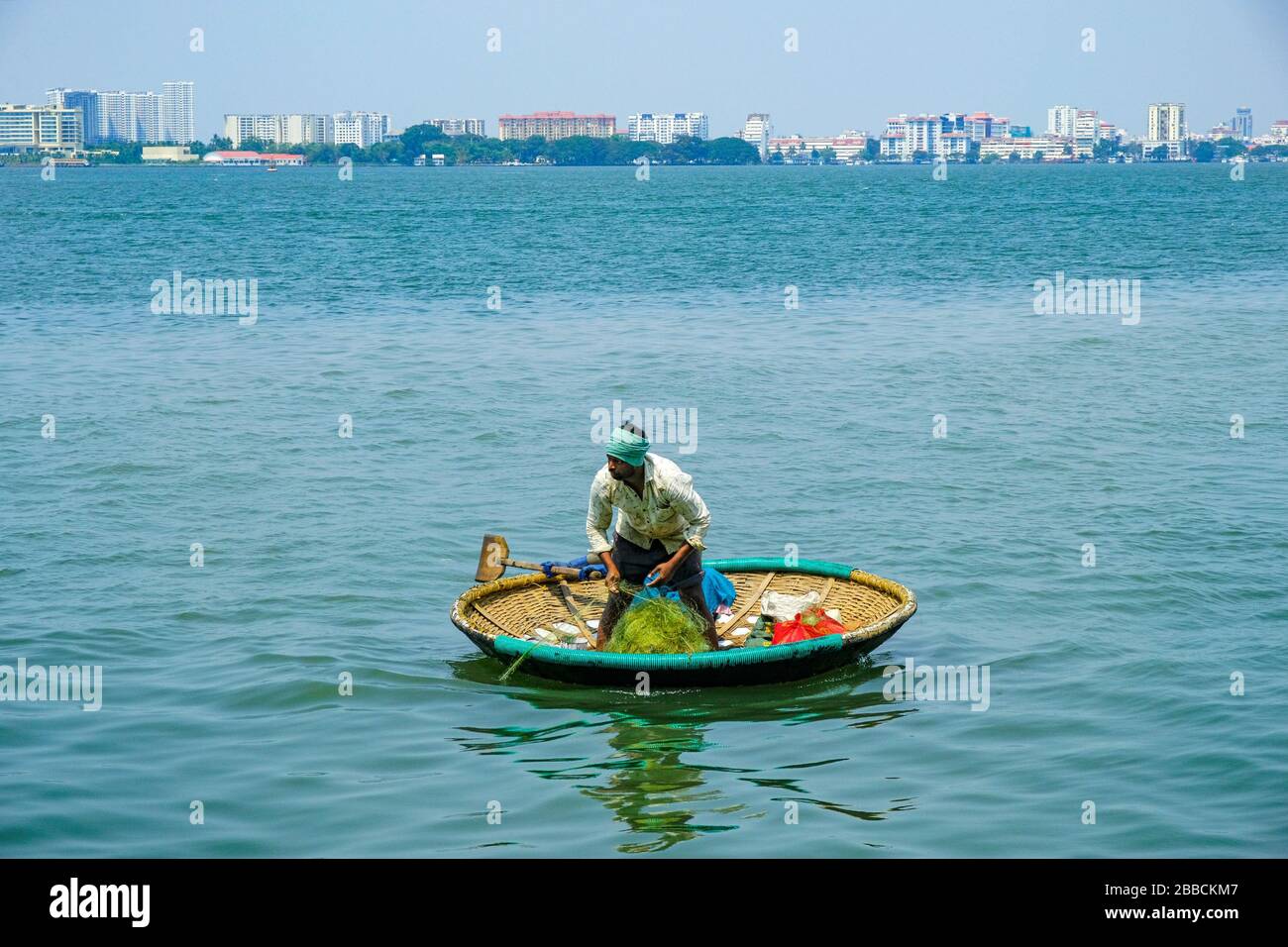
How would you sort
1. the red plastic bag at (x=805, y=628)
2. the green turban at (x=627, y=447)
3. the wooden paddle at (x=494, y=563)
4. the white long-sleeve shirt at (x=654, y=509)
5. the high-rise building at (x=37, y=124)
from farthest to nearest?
the high-rise building at (x=37, y=124), the wooden paddle at (x=494, y=563), the red plastic bag at (x=805, y=628), the white long-sleeve shirt at (x=654, y=509), the green turban at (x=627, y=447)

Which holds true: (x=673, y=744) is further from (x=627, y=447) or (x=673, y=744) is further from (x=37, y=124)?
(x=37, y=124)

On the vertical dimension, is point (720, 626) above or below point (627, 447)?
below

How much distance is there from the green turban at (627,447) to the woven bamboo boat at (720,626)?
3.87 ft

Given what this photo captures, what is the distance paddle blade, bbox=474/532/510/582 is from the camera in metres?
10.6

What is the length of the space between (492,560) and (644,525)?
6.35ft

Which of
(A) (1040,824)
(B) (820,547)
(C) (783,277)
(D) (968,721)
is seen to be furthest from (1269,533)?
(C) (783,277)

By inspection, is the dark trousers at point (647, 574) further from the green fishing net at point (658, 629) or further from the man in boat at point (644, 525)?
the green fishing net at point (658, 629)

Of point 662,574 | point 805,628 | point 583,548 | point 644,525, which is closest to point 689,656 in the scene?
point 662,574

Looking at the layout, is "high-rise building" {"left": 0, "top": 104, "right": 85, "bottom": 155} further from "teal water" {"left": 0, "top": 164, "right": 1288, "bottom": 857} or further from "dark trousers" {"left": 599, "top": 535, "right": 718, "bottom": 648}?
"dark trousers" {"left": 599, "top": 535, "right": 718, "bottom": 648}

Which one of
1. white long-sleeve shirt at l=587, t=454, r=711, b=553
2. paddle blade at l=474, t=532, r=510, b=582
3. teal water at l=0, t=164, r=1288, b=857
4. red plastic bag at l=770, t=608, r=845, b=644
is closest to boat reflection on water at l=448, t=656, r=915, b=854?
teal water at l=0, t=164, r=1288, b=857

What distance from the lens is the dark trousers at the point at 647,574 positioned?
30.1 feet

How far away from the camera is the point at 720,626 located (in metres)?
10.2

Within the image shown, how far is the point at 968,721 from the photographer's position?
8.73m

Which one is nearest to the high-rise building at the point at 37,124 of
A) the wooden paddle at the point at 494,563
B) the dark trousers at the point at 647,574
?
the wooden paddle at the point at 494,563
